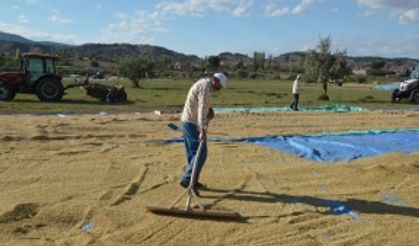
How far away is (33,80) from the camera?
24703 mm

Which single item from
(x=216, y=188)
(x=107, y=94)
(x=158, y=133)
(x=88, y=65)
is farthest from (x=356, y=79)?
(x=216, y=188)

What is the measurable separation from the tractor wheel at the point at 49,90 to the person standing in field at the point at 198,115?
17.6m

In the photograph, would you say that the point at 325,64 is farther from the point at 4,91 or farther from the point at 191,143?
the point at 191,143

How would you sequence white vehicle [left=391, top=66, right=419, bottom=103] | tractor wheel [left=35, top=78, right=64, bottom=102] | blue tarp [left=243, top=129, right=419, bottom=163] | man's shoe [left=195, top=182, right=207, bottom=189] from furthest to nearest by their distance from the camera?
white vehicle [left=391, top=66, right=419, bottom=103]
tractor wheel [left=35, top=78, right=64, bottom=102]
blue tarp [left=243, top=129, right=419, bottom=163]
man's shoe [left=195, top=182, right=207, bottom=189]

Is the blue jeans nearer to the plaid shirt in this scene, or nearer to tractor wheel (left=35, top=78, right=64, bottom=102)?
the plaid shirt

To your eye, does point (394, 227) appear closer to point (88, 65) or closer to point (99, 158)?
point (99, 158)

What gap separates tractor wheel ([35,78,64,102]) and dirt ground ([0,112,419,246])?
10.9m

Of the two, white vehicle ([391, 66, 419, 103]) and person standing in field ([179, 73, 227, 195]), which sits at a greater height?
person standing in field ([179, 73, 227, 195])

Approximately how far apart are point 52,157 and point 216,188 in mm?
3551

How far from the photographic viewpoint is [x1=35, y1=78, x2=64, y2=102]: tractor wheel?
24625mm

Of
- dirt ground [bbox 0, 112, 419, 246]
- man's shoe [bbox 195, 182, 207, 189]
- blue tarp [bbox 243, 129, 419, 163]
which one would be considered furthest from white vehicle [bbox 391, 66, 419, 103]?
man's shoe [bbox 195, 182, 207, 189]

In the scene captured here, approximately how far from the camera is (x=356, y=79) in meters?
75.5

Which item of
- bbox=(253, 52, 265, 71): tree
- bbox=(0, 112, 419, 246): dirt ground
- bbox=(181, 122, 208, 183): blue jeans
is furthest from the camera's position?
bbox=(253, 52, 265, 71): tree

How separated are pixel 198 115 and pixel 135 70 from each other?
3822 centimetres
